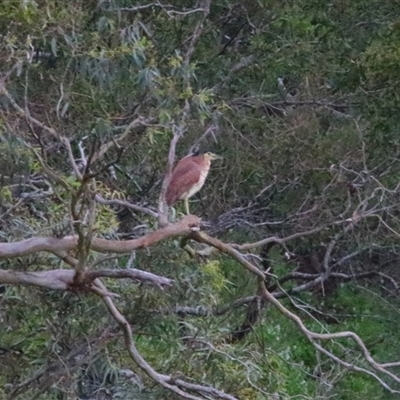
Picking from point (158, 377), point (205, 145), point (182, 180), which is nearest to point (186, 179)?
point (182, 180)

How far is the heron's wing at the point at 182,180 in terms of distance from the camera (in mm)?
5848

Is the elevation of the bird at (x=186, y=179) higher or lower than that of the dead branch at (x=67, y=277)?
lower

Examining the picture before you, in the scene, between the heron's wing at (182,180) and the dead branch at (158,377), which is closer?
the dead branch at (158,377)

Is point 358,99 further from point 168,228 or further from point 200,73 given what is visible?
point 168,228

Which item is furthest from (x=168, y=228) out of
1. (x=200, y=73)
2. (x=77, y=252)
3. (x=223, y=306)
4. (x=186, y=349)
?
(x=200, y=73)

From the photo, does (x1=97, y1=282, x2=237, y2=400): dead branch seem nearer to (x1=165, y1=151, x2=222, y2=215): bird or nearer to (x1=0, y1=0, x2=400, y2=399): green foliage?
(x1=0, y1=0, x2=400, y2=399): green foliage

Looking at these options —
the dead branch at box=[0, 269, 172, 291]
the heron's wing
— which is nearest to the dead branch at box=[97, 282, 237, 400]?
the dead branch at box=[0, 269, 172, 291]

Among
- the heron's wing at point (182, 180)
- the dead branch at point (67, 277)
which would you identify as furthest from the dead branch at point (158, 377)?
the heron's wing at point (182, 180)

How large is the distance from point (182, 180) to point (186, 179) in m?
0.03

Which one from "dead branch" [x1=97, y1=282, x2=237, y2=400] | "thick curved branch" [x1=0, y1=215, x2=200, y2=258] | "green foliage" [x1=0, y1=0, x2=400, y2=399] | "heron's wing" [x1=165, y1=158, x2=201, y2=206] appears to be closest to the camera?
"thick curved branch" [x1=0, y1=215, x2=200, y2=258]

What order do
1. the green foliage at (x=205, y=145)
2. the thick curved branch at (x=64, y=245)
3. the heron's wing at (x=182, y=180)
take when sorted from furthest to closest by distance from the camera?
the heron's wing at (x=182, y=180) < the green foliage at (x=205, y=145) < the thick curved branch at (x=64, y=245)

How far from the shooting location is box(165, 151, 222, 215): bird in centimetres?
586

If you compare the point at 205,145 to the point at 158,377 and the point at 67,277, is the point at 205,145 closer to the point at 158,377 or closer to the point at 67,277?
the point at 158,377

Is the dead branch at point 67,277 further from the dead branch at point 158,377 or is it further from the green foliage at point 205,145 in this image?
the green foliage at point 205,145
